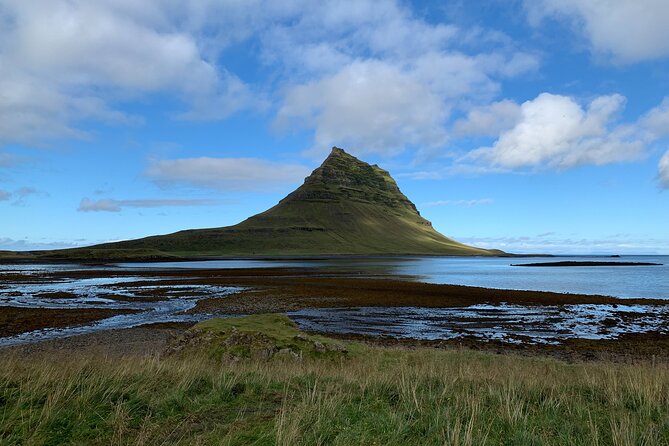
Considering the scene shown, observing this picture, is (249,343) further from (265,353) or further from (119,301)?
(119,301)

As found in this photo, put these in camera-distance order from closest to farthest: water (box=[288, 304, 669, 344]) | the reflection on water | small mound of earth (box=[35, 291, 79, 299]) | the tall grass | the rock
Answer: the tall grass
the rock
water (box=[288, 304, 669, 344])
the reflection on water
small mound of earth (box=[35, 291, 79, 299])

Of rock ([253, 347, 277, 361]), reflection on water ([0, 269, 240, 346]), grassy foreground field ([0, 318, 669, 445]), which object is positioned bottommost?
reflection on water ([0, 269, 240, 346])

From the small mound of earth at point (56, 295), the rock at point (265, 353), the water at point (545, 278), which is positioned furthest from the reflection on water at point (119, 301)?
the water at point (545, 278)

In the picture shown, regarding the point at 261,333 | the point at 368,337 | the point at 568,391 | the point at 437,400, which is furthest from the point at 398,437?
the point at 368,337

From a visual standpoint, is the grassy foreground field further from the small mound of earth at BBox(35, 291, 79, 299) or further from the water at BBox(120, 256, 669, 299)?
the water at BBox(120, 256, 669, 299)

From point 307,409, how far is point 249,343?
9.00 meters

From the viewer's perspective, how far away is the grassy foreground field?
5656 mm

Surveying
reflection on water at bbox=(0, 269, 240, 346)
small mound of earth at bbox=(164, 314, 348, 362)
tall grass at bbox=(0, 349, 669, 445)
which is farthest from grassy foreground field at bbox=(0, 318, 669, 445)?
reflection on water at bbox=(0, 269, 240, 346)

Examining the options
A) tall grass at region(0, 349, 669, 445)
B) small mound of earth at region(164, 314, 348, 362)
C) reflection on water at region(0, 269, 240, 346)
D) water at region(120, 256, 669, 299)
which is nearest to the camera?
tall grass at region(0, 349, 669, 445)

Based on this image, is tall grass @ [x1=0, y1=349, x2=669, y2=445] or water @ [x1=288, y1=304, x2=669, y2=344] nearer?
tall grass @ [x1=0, y1=349, x2=669, y2=445]

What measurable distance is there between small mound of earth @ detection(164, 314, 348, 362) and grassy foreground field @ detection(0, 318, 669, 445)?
5091 millimetres

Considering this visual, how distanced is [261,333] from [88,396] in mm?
8976

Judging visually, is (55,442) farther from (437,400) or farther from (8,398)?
(437,400)

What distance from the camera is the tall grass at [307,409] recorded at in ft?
18.5
